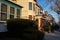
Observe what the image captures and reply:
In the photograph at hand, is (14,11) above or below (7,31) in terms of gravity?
above

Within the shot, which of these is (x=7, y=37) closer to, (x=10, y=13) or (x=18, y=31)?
(x=18, y=31)

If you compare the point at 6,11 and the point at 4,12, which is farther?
the point at 6,11

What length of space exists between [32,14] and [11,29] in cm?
2520

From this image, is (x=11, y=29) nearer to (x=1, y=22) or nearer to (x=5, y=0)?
(x=1, y=22)

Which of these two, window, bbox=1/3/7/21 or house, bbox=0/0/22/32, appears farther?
window, bbox=1/3/7/21

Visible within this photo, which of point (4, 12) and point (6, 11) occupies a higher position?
point (6, 11)

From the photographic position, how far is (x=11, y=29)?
18828 millimetres

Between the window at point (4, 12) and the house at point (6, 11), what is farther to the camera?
the window at point (4, 12)

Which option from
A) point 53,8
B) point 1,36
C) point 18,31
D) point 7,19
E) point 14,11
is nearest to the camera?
point 53,8

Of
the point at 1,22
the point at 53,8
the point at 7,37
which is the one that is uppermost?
the point at 53,8

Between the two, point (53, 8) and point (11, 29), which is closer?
point (53, 8)

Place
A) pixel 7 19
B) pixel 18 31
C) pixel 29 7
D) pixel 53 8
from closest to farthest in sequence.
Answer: pixel 53 8 < pixel 18 31 < pixel 7 19 < pixel 29 7

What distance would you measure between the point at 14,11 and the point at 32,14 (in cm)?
2220

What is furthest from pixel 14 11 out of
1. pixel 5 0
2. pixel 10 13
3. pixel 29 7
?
pixel 29 7
